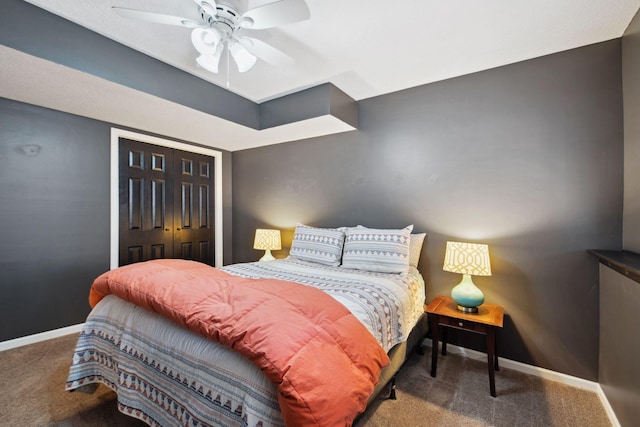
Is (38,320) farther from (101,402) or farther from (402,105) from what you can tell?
(402,105)

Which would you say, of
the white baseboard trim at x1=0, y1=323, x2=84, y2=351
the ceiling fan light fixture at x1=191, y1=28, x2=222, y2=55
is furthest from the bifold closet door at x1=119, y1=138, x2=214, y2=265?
the ceiling fan light fixture at x1=191, y1=28, x2=222, y2=55

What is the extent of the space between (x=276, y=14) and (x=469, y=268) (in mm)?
2120

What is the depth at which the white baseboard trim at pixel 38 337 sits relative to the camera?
244 centimetres

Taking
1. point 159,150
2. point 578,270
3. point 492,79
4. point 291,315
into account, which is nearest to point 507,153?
point 492,79

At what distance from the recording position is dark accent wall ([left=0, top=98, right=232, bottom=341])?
247 centimetres

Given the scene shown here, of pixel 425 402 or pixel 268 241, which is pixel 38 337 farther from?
pixel 425 402

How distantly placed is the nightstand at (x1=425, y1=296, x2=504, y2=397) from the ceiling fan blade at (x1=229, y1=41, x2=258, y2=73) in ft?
7.39

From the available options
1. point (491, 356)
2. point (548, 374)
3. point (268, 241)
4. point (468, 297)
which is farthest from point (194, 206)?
point (548, 374)

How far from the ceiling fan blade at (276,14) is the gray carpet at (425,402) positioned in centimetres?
229

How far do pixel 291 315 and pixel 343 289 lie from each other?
2.34 ft

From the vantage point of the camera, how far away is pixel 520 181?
88.7 inches

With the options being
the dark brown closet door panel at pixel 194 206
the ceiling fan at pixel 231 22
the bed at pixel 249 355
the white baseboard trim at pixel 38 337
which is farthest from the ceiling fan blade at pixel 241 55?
the white baseboard trim at pixel 38 337

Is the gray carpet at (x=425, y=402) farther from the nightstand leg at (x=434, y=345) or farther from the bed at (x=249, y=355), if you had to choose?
the bed at (x=249, y=355)

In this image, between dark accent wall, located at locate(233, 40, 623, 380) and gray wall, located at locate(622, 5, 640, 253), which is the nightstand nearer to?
dark accent wall, located at locate(233, 40, 623, 380)
